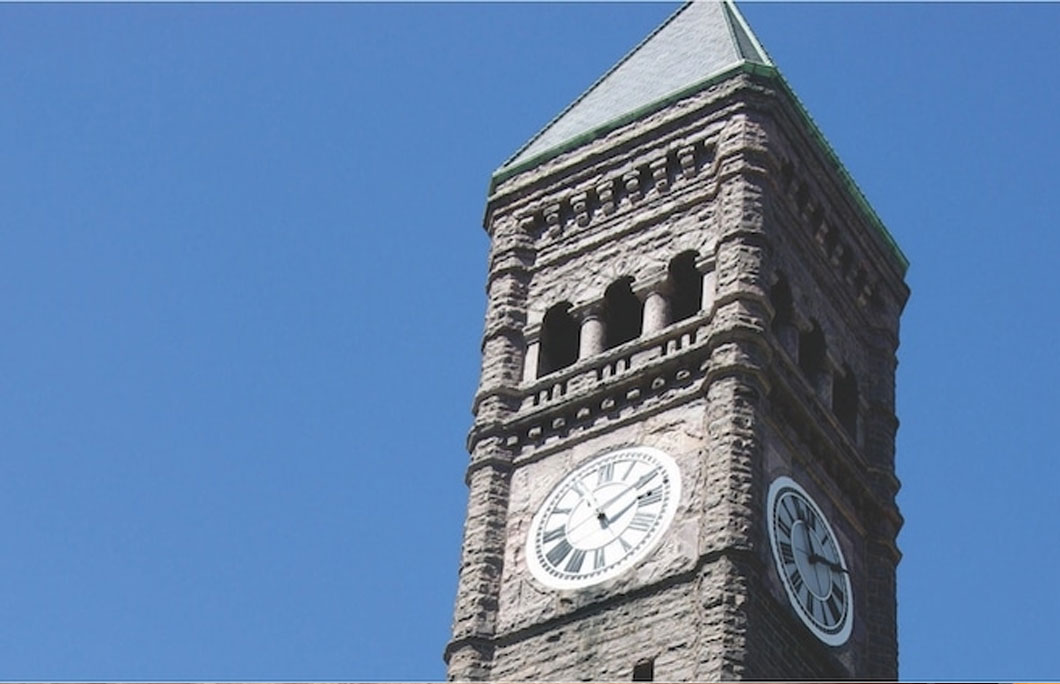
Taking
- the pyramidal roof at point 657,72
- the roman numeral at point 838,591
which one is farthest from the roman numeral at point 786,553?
the pyramidal roof at point 657,72

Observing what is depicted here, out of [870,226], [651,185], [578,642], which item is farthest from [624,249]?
[578,642]

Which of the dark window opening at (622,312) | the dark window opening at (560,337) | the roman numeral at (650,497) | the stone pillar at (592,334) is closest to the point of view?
the roman numeral at (650,497)

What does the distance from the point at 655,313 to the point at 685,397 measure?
234 centimetres

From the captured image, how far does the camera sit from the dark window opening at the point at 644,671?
130 feet

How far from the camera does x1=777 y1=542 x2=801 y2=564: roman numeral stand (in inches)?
1646

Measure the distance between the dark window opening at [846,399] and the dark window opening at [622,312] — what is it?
12.3ft

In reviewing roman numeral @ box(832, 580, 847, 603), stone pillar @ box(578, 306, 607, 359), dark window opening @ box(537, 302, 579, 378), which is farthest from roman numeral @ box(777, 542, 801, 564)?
dark window opening @ box(537, 302, 579, 378)

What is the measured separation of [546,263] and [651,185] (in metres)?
2.29

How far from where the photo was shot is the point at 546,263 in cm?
4800

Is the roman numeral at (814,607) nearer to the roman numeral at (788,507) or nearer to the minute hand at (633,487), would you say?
the roman numeral at (788,507)

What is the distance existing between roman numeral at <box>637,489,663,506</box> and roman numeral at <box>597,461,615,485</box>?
83 centimetres

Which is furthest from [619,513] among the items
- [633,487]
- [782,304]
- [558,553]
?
[782,304]

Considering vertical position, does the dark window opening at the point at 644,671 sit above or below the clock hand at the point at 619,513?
below

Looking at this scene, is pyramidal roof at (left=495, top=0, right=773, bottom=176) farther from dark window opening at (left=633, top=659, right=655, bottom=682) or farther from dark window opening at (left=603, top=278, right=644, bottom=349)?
dark window opening at (left=633, top=659, right=655, bottom=682)
